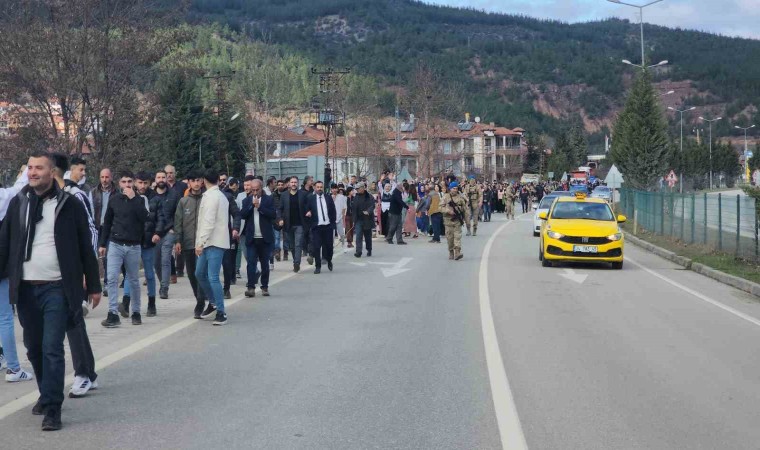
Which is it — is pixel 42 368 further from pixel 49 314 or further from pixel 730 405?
pixel 730 405

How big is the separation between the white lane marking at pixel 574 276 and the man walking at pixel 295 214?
531cm

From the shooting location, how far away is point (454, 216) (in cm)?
2300

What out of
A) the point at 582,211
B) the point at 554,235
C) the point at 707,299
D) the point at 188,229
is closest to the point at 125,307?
the point at 188,229

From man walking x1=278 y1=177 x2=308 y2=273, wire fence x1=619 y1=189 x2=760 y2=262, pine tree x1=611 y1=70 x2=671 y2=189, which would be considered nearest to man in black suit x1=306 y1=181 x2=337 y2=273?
man walking x1=278 y1=177 x2=308 y2=273

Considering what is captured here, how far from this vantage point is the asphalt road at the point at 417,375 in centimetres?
668

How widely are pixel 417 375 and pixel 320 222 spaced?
10.8 metres

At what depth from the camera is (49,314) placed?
6.92m

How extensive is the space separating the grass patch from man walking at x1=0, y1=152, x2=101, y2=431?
45.2ft

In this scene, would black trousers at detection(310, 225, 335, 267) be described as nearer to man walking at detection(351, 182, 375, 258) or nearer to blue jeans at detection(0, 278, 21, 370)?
man walking at detection(351, 182, 375, 258)

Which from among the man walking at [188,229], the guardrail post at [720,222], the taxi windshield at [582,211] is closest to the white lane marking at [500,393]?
the man walking at [188,229]

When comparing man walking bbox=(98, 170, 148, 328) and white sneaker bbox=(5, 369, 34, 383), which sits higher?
man walking bbox=(98, 170, 148, 328)

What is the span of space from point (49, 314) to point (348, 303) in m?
7.81

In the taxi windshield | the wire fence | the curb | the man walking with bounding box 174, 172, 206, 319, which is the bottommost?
the curb

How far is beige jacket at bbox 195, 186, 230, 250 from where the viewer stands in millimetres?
12070
